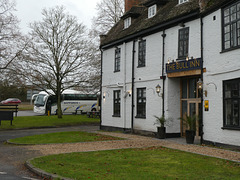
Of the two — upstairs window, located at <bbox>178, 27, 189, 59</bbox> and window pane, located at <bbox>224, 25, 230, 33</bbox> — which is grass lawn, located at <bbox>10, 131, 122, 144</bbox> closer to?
upstairs window, located at <bbox>178, 27, 189, 59</bbox>

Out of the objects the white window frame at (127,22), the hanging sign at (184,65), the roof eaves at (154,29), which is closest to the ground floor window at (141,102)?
the hanging sign at (184,65)

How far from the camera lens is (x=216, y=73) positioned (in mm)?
13617

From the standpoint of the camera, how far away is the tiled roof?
1507cm

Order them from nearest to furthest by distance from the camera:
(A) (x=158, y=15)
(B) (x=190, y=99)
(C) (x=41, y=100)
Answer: (B) (x=190, y=99)
(A) (x=158, y=15)
(C) (x=41, y=100)

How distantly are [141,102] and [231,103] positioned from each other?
7.79m

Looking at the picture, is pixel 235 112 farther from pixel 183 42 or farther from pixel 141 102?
pixel 141 102

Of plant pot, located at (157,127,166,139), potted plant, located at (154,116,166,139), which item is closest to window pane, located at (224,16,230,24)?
potted plant, located at (154,116,166,139)

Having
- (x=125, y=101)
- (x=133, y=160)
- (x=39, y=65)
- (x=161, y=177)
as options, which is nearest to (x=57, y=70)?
(x=39, y=65)

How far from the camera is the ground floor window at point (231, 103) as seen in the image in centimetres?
1248

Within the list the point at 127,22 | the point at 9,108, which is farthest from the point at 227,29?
the point at 9,108

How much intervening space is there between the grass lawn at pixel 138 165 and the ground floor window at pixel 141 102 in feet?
26.1

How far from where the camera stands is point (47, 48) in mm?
30094

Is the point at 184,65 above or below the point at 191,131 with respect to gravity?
above

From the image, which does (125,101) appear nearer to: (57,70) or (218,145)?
(218,145)
